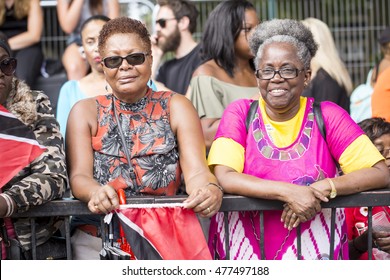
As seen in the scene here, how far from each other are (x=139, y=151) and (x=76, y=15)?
3.72 metres

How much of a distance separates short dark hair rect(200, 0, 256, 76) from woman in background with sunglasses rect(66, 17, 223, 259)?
156 centimetres

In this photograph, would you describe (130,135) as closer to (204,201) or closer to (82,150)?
(82,150)

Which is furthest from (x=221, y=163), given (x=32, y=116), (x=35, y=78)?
(x=35, y=78)

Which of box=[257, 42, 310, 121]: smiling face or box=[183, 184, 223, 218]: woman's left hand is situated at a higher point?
→ box=[257, 42, 310, 121]: smiling face

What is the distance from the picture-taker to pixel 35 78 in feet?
25.6

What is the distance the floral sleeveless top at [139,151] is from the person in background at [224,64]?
1.27 metres

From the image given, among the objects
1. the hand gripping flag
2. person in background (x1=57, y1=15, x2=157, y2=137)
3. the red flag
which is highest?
person in background (x1=57, y1=15, x2=157, y2=137)

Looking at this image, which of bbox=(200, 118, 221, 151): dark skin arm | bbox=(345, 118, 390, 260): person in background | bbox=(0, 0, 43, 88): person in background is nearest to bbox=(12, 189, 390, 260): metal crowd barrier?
bbox=(345, 118, 390, 260): person in background

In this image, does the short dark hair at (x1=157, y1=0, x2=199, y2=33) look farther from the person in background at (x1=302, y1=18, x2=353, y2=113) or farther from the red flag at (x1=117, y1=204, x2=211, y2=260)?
the red flag at (x1=117, y1=204, x2=211, y2=260)

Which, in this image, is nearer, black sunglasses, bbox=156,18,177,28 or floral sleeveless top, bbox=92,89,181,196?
floral sleeveless top, bbox=92,89,181,196

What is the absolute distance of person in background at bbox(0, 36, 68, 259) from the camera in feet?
14.1
